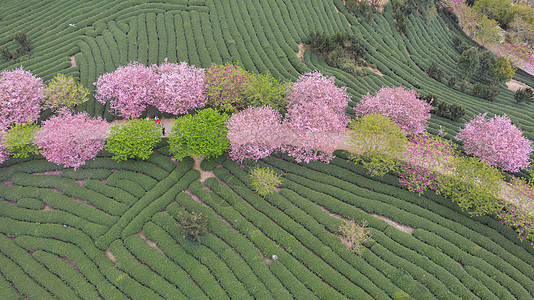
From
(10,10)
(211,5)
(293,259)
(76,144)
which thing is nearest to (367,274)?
(293,259)

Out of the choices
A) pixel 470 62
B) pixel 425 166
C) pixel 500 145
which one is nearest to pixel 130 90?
pixel 425 166

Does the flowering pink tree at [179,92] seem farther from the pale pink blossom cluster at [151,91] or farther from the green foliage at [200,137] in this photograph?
the green foliage at [200,137]

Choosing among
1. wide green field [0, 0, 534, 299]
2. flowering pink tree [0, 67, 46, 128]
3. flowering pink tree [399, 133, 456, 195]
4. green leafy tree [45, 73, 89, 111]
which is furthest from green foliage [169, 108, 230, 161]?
flowering pink tree [399, 133, 456, 195]

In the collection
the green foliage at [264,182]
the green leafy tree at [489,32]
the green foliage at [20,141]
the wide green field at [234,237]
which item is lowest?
the wide green field at [234,237]

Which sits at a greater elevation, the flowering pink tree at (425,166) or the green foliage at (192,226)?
the flowering pink tree at (425,166)

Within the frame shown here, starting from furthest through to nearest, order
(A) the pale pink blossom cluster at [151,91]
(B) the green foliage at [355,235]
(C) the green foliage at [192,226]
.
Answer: (A) the pale pink blossom cluster at [151,91]
(B) the green foliage at [355,235]
(C) the green foliage at [192,226]

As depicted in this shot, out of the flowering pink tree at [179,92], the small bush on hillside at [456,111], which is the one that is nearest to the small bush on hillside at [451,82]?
the small bush on hillside at [456,111]
